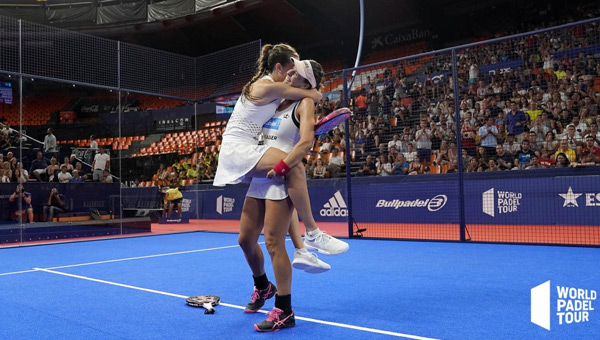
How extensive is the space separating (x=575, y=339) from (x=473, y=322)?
0.57m

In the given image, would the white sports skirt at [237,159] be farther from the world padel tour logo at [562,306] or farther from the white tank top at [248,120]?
the world padel tour logo at [562,306]

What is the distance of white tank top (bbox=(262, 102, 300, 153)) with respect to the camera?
3129 millimetres

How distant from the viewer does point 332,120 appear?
10.2ft

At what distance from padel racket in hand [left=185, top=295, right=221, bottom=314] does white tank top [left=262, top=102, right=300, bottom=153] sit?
121 cm

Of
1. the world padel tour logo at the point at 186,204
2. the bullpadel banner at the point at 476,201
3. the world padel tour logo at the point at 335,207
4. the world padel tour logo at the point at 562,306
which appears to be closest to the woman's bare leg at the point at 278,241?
the world padel tour logo at the point at 562,306

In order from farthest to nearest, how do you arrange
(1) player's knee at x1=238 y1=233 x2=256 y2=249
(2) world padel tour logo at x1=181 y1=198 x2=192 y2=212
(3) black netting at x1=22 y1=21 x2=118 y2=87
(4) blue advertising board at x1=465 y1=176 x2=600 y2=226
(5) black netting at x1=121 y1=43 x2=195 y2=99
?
(2) world padel tour logo at x1=181 y1=198 x2=192 y2=212 < (5) black netting at x1=121 y1=43 x2=195 y2=99 < (3) black netting at x1=22 y1=21 x2=118 y2=87 < (4) blue advertising board at x1=465 y1=176 x2=600 y2=226 < (1) player's knee at x1=238 y1=233 x2=256 y2=249

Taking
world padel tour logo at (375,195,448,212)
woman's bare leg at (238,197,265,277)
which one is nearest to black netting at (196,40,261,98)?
world padel tour logo at (375,195,448,212)

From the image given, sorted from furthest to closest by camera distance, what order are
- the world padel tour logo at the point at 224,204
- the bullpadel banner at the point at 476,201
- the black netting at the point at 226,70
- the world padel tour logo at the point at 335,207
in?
the world padel tour logo at the point at 224,204
the world padel tour logo at the point at 335,207
the black netting at the point at 226,70
the bullpadel banner at the point at 476,201

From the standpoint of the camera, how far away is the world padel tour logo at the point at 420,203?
9578 millimetres

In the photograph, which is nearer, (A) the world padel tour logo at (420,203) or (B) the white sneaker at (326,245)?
(B) the white sneaker at (326,245)

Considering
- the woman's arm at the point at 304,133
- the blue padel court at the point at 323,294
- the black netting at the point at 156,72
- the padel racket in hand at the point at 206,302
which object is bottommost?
the blue padel court at the point at 323,294

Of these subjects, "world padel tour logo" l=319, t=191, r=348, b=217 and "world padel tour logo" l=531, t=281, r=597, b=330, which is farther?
"world padel tour logo" l=319, t=191, r=348, b=217

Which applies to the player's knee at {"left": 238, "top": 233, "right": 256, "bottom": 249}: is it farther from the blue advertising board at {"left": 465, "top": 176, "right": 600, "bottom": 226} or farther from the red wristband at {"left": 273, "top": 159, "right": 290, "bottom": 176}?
the blue advertising board at {"left": 465, "top": 176, "right": 600, "bottom": 226}

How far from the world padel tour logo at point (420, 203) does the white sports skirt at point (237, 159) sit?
7.05 metres
